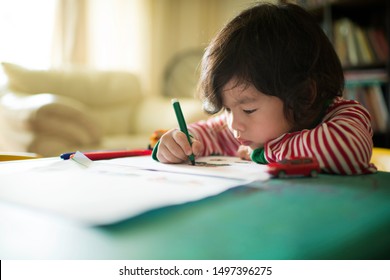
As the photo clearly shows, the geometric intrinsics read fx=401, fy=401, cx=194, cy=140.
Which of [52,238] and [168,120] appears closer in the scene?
[52,238]

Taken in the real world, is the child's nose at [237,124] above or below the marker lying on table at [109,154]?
above

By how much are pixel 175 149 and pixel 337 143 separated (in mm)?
255

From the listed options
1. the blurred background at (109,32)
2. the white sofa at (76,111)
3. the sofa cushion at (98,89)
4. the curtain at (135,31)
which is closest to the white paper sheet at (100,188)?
the white sofa at (76,111)

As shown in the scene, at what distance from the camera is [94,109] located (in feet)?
8.84

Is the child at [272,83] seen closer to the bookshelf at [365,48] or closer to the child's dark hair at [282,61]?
the child's dark hair at [282,61]

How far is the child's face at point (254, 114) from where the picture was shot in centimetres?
66

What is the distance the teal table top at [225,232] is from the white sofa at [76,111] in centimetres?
164

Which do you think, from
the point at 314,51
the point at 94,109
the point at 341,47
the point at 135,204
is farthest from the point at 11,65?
the point at 135,204

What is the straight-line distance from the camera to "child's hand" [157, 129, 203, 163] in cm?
66

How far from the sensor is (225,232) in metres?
0.28

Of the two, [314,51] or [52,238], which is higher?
[314,51]
